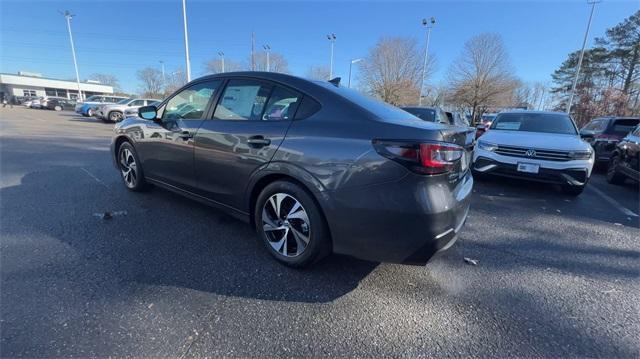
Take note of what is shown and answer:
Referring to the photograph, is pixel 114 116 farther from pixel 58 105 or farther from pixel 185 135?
pixel 58 105

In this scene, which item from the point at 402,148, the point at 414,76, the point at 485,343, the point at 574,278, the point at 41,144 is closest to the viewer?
the point at 485,343

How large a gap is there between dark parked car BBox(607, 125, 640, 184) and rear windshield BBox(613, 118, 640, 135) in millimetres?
1694

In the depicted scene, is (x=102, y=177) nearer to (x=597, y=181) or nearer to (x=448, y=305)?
(x=448, y=305)

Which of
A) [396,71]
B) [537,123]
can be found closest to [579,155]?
[537,123]

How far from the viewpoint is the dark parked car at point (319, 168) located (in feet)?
6.38

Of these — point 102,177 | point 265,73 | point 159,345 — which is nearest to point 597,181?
point 265,73

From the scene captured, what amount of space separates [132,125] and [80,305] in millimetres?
2697

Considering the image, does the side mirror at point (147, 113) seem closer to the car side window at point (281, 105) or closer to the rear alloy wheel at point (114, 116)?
the car side window at point (281, 105)

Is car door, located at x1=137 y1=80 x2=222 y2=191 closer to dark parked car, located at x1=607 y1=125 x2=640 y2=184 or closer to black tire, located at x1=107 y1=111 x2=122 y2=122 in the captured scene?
dark parked car, located at x1=607 y1=125 x2=640 y2=184

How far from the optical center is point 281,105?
253 cm

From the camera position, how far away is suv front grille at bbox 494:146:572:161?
15.5 feet

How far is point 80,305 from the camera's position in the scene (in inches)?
76.9

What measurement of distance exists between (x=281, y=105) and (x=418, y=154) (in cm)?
124

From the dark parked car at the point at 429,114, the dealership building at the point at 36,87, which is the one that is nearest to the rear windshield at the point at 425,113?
the dark parked car at the point at 429,114
